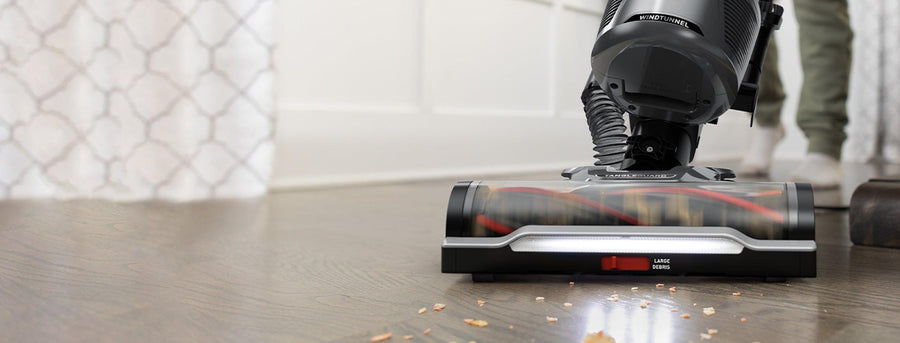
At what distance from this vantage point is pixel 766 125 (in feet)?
7.81

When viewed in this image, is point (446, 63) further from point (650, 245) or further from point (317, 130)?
point (650, 245)

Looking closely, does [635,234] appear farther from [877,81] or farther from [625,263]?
[877,81]

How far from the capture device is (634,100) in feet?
2.41

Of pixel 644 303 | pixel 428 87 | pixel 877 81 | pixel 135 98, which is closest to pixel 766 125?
pixel 428 87

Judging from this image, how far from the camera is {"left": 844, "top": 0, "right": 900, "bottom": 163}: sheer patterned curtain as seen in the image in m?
3.34

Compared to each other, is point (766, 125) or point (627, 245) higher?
point (766, 125)

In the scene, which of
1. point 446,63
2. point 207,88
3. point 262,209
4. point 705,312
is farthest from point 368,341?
point 446,63

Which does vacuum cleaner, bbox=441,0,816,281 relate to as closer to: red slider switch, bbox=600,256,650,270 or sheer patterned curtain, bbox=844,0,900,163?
red slider switch, bbox=600,256,650,270

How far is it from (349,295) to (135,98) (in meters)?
1.12

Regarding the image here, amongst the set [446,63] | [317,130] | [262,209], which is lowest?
[262,209]

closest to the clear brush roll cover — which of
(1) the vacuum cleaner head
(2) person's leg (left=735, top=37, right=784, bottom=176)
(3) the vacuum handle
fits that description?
(1) the vacuum cleaner head

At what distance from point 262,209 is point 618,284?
915 millimetres

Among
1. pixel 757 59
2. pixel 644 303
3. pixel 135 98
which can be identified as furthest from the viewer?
pixel 135 98

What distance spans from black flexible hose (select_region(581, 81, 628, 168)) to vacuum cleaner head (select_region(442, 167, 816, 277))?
0.66 feet
